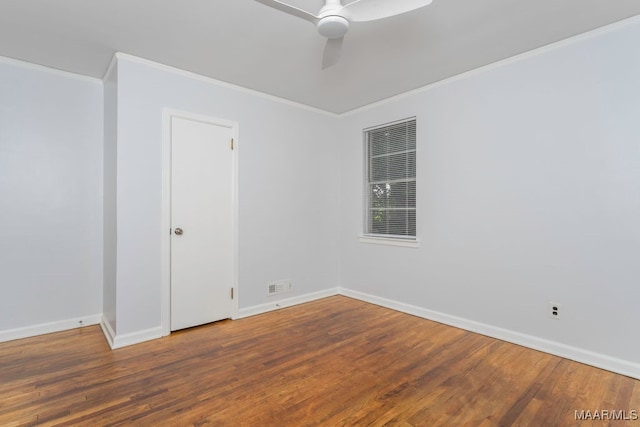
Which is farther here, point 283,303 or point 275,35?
point 283,303

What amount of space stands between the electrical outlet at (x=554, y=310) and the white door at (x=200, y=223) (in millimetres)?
3047

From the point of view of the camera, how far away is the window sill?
3.63 m

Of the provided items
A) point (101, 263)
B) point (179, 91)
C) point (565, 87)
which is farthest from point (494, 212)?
point (101, 263)

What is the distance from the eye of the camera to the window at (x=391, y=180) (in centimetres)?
374

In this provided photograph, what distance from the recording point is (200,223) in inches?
128

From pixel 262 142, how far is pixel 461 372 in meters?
3.03

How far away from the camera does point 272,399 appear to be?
200 centimetres

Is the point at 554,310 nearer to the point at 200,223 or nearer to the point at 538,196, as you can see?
the point at 538,196

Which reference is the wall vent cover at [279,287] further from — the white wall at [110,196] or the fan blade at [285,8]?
the fan blade at [285,8]

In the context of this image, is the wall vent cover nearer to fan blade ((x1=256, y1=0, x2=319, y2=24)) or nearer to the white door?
the white door

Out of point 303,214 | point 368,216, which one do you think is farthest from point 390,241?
point 303,214

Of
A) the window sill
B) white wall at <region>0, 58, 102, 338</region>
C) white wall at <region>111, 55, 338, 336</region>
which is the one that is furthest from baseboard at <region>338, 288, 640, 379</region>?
white wall at <region>0, 58, 102, 338</region>

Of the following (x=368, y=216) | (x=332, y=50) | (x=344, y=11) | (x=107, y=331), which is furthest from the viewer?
(x=368, y=216)

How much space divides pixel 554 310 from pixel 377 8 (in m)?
2.71
